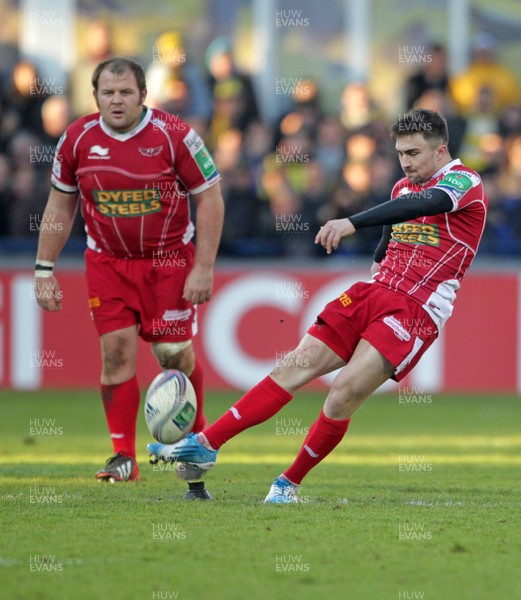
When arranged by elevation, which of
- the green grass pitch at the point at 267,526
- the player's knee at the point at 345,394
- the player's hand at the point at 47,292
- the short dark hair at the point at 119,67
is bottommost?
the green grass pitch at the point at 267,526

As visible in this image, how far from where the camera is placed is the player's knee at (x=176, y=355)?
756 cm

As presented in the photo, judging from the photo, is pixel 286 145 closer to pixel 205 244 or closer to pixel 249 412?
pixel 205 244

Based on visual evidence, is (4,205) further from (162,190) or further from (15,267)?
(162,190)

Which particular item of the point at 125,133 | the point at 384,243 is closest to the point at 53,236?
the point at 125,133

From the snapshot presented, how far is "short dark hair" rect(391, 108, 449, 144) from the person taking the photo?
6602 mm

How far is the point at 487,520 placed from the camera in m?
6.21

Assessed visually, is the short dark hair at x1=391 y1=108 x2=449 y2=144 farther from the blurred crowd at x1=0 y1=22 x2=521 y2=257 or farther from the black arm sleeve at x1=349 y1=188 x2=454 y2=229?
the blurred crowd at x1=0 y1=22 x2=521 y2=257

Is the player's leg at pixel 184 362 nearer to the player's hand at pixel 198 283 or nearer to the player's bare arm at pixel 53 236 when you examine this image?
the player's hand at pixel 198 283

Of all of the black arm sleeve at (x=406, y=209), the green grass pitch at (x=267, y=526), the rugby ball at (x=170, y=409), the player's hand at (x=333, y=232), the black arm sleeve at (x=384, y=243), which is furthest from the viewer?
the black arm sleeve at (x=384, y=243)

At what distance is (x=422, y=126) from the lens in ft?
21.7

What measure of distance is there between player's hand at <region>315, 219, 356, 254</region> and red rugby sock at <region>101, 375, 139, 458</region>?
2073 mm

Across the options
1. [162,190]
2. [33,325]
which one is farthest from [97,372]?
[162,190]

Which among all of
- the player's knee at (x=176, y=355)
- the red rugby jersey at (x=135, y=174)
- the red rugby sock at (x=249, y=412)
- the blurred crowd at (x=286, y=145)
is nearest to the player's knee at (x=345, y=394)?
the red rugby sock at (x=249, y=412)

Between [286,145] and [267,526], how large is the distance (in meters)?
8.87
